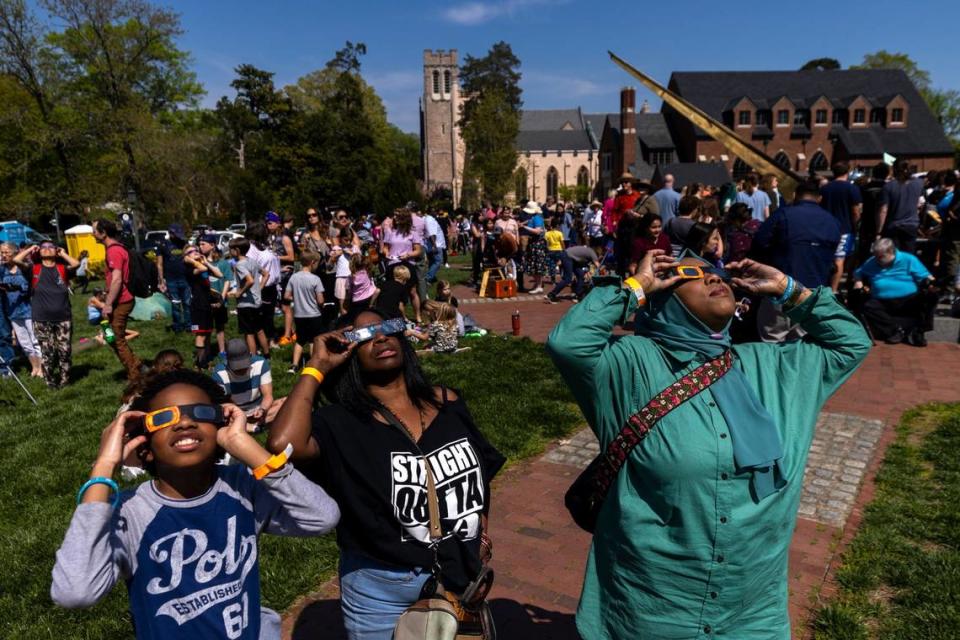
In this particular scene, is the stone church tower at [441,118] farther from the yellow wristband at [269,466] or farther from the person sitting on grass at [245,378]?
the yellow wristband at [269,466]

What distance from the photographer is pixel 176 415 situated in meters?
2.14

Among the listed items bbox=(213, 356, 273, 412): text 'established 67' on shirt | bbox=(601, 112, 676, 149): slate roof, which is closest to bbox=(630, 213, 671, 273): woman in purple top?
bbox=(213, 356, 273, 412): text 'established 67' on shirt

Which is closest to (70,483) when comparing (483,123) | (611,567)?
(611,567)

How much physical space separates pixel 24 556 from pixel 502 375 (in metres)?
5.31

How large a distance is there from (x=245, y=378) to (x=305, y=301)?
3286 millimetres

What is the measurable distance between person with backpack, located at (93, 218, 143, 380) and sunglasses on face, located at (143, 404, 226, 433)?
6.94 metres

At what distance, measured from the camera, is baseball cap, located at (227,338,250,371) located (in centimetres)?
538

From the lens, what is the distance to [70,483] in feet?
A: 19.5

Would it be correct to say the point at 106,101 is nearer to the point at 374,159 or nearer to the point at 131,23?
the point at 131,23

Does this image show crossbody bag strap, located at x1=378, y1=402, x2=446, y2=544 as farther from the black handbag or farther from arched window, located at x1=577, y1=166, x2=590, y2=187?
arched window, located at x1=577, y1=166, x2=590, y2=187

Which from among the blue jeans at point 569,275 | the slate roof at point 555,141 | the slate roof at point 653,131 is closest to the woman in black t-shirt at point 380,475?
the blue jeans at point 569,275

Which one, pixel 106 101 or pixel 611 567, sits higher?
pixel 106 101

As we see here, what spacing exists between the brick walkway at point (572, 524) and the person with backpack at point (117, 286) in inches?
222

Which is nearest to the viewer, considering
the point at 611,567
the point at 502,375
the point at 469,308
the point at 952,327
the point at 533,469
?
the point at 611,567
